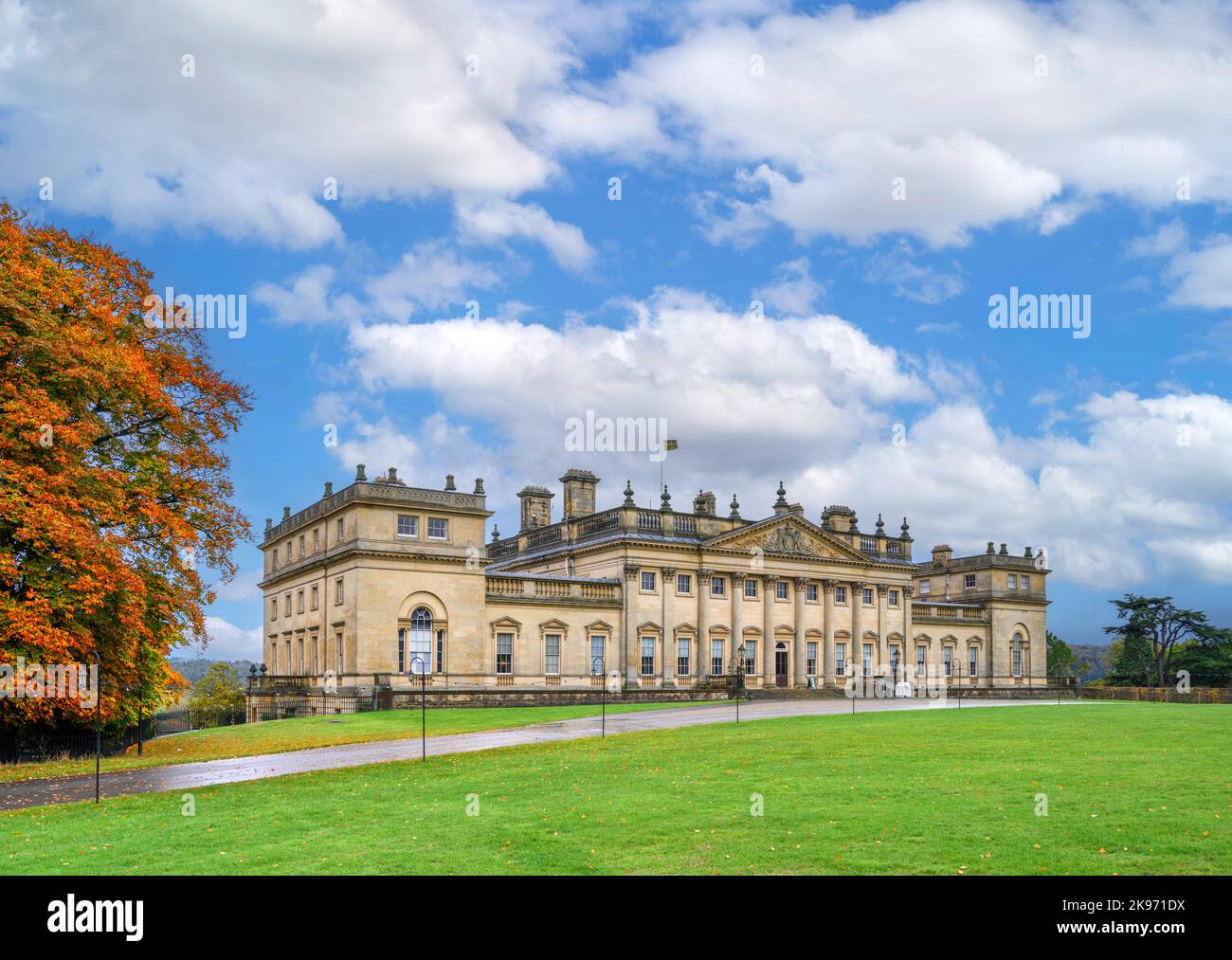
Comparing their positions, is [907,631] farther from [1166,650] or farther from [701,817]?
[701,817]

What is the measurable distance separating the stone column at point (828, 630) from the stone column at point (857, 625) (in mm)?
2141

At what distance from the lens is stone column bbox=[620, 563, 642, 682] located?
62656mm

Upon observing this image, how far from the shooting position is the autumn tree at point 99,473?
2731 centimetres

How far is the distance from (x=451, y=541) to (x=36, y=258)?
1098 inches

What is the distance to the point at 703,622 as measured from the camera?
6619cm

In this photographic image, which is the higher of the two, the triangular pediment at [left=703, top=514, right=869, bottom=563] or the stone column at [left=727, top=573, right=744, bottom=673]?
the triangular pediment at [left=703, top=514, right=869, bottom=563]

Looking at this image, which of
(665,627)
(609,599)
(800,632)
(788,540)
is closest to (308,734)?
(609,599)

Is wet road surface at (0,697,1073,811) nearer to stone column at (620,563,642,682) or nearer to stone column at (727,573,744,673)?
stone column at (620,563,642,682)

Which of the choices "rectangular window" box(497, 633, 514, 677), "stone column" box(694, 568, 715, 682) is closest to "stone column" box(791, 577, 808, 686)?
"stone column" box(694, 568, 715, 682)

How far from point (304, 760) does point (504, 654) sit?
30788mm

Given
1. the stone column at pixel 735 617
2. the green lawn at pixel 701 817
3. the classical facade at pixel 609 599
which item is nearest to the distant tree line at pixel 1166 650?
the classical facade at pixel 609 599

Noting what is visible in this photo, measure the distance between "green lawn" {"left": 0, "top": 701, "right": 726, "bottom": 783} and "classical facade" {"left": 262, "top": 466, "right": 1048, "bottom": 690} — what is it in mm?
7119

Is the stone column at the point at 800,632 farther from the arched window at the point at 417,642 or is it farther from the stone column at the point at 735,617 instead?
the arched window at the point at 417,642
